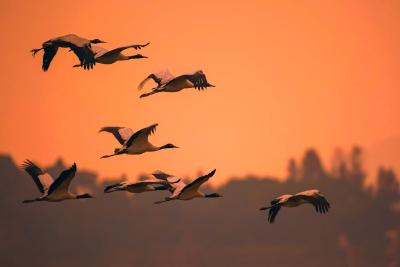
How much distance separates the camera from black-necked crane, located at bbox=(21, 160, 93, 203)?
1631 inches

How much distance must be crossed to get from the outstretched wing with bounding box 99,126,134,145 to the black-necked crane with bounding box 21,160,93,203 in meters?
2.92

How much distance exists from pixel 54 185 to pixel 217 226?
12453cm

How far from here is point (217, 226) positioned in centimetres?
16688

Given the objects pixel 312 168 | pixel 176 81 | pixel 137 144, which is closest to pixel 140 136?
pixel 137 144

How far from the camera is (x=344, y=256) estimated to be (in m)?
155

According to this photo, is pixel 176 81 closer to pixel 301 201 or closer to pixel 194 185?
pixel 194 185

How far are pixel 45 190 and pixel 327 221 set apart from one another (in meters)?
117

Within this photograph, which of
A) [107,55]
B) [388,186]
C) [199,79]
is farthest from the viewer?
[388,186]

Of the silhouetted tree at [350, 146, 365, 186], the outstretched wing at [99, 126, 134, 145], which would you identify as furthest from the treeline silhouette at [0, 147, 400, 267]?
the outstretched wing at [99, 126, 134, 145]

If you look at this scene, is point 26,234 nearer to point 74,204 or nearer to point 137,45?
point 74,204

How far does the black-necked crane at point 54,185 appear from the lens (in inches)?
1631

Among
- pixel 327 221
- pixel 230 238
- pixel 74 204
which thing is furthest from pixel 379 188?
pixel 74 204

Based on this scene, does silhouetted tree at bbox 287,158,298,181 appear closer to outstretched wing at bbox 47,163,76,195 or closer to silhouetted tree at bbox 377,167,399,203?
silhouetted tree at bbox 377,167,399,203

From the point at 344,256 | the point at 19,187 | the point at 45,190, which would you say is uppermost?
the point at 45,190
